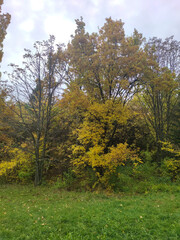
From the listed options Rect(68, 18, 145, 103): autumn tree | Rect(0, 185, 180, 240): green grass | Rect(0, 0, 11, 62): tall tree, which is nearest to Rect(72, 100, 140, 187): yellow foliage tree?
Rect(68, 18, 145, 103): autumn tree

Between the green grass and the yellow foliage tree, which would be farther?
the yellow foliage tree

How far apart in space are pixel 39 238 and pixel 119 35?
39.5ft

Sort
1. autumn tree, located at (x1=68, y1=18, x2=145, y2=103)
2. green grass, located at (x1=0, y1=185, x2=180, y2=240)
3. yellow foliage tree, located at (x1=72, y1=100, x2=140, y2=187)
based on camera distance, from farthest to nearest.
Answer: autumn tree, located at (x1=68, y1=18, x2=145, y2=103), yellow foliage tree, located at (x1=72, y1=100, x2=140, y2=187), green grass, located at (x1=0, y1=185, x2=180, y2=240)

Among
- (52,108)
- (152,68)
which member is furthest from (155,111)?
(52,108)

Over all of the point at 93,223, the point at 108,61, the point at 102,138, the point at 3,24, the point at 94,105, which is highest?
A: the point at 3,24

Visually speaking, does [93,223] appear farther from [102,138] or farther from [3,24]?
[3,24]

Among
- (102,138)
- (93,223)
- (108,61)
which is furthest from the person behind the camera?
(102,138)

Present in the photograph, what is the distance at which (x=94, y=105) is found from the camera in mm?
11062

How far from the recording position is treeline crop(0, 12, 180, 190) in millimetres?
10883

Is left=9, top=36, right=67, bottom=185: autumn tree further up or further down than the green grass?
further up

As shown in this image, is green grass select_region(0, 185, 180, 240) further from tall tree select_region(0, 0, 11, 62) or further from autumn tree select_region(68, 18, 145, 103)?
tall tree select_region(0, 0, 11, 62)

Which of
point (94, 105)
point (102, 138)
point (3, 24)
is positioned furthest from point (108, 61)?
point (3, 24)

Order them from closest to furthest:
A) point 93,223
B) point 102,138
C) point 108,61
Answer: point 93,223 → point 108,61 → point 102,138

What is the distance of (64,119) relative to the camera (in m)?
15.8
